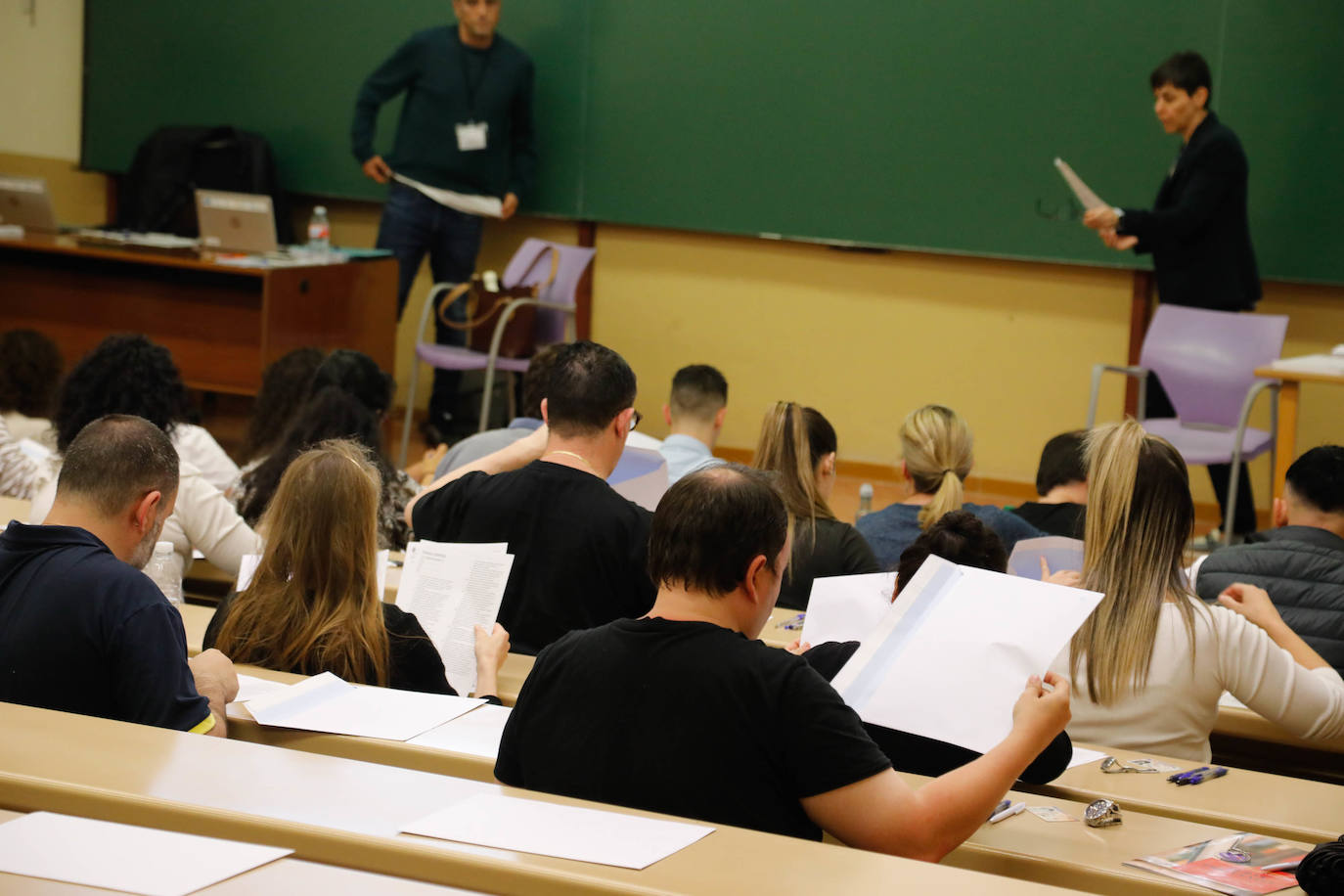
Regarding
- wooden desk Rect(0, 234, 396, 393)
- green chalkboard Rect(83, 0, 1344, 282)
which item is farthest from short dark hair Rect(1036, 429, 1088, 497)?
wooden desk Rect(0, 234, 396, 393)

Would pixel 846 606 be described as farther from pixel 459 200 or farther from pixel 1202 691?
pixel 459 200

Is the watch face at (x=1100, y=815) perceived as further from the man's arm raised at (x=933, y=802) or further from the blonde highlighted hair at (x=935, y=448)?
the blonde highlighted hair at (x=935, y=448)

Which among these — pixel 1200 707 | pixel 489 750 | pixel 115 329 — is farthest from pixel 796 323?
pixel 489 750

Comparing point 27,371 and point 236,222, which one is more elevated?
point 236,222

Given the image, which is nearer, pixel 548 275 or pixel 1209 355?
pixel 1209 355

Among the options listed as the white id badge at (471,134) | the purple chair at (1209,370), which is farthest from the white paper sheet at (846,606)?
the white id badge at (471,134)

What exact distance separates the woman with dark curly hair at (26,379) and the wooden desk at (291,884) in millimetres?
3290

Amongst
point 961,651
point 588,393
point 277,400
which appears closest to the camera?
point 961,651

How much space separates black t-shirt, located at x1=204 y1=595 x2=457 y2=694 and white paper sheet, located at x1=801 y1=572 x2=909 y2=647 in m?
0.62

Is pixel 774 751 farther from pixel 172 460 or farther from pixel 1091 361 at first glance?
pixel 1091 361

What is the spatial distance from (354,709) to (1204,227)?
464 cm

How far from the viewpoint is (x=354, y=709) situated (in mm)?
2123

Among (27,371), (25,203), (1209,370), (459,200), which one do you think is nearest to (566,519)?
(27,371)

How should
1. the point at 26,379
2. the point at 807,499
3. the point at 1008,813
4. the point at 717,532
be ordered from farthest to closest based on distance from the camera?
the point at 26,379, the point at 807,499, the point at 1008,813, the point at 717,532
